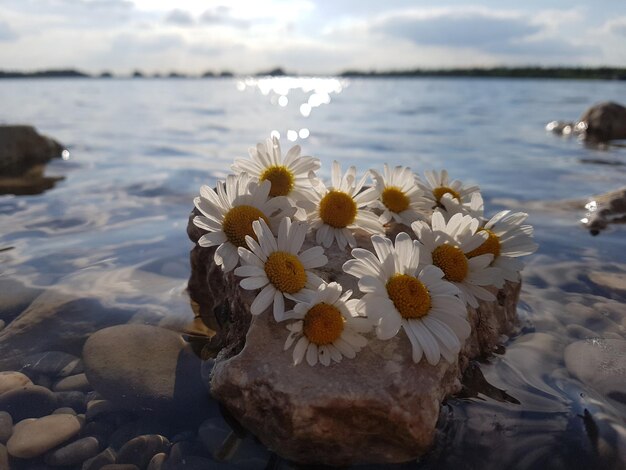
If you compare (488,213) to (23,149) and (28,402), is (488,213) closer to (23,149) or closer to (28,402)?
(28,402)

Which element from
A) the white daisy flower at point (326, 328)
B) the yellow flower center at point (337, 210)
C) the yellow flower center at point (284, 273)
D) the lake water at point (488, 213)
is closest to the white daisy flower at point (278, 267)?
the yellow flower center at point (284, 273)

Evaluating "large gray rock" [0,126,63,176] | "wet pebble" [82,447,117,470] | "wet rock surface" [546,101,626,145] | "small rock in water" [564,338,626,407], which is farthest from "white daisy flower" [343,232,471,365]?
"wet rock surface" [546,101,626,145]

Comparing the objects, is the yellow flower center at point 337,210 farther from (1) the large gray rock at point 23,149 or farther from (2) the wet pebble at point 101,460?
(1) the large gray rock at point 23,149

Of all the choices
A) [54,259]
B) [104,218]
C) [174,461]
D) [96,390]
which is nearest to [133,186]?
[104,218]

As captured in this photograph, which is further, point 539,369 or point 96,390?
point 539,369

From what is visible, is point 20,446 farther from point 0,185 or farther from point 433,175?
point 0,185
